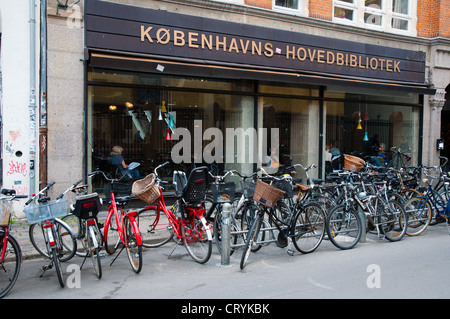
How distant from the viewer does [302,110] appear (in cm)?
1217

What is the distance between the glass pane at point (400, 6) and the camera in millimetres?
13773

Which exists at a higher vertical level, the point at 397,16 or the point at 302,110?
the point at 397,16

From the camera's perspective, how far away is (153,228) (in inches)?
275

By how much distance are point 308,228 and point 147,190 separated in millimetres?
2653

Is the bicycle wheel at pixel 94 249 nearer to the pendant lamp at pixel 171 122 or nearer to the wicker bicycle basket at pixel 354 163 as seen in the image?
the pendant lamp at pixel 171 122

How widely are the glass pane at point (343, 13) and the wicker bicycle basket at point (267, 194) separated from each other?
337 inches

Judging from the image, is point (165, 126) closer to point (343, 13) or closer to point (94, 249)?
point (94, 249)

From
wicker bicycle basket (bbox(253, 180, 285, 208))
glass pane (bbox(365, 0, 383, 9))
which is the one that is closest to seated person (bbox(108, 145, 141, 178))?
wicker bicycle basket (bbox(253, 180, 285, 208))

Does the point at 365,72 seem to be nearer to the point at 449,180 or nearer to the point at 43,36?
the point at 449,180

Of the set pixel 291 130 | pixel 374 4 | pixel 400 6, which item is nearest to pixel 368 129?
pixel 291 130

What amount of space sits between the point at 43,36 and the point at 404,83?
11.0 meters
